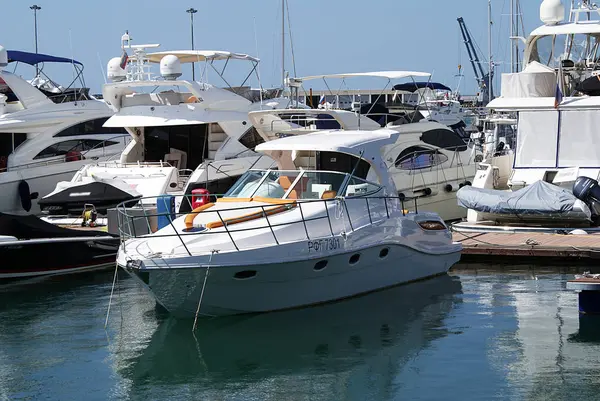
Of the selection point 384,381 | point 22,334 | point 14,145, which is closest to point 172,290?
point 22,334

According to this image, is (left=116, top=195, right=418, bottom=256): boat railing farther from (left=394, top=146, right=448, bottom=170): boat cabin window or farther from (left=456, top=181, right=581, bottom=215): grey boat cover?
(left=394, top=146, right=448, bottom=170): boat cabin window

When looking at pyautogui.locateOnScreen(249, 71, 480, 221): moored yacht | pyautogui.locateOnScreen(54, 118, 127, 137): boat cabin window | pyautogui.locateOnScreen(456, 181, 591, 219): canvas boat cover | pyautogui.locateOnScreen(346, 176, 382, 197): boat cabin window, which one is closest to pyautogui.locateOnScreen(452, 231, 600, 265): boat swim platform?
pyautogui.locateOnScreen(456, 181, 591, 219): canvas boat cover

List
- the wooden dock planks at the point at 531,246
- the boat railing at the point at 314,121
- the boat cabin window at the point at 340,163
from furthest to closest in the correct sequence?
the boat railing at the point at 314,121, the wooden dock planks at the point at 531,246, the boat cabin window at the point at 340,163

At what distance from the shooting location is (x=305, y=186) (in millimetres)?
14984

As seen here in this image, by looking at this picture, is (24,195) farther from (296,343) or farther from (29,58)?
(296,343)

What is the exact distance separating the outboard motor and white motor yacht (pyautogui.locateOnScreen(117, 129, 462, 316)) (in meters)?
2.37

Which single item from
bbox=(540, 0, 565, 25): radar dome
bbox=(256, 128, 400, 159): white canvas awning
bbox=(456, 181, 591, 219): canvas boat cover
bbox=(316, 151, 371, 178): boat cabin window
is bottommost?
bbox=(456, 181, 591, 219): canvas boat cover

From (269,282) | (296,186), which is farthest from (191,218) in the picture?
(296,186)

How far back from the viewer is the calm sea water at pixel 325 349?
10992 millimetres

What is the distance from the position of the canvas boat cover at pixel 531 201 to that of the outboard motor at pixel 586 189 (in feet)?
1.08

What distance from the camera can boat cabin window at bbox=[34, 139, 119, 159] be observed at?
25.5 m

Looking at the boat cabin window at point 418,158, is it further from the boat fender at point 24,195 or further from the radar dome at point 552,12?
the boat fender at point 24,195

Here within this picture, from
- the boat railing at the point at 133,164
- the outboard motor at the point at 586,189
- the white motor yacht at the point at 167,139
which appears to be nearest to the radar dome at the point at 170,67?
the white motor yacht at the point at 167,139

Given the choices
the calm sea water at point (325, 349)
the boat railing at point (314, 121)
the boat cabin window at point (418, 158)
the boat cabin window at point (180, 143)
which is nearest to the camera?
the calm sea water at point (325, 349)
